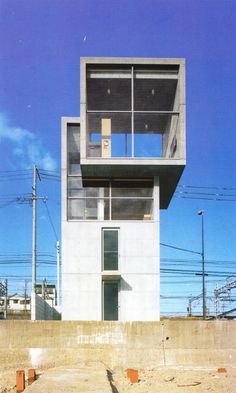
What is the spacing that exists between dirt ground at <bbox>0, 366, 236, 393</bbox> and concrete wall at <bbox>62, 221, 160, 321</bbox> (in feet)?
16.7

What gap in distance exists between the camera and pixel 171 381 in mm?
16438


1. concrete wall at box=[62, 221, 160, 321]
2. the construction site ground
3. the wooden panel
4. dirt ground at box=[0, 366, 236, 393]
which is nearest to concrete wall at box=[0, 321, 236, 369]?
the construction site ground

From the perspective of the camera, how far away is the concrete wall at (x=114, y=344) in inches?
798

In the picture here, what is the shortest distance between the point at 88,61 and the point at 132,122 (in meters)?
3.79

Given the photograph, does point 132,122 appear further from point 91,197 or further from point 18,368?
point 18,368

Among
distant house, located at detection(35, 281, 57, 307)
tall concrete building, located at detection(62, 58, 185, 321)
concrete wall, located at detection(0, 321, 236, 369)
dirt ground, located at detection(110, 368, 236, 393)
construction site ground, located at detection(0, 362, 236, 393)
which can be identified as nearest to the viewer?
construction site ground, located at detection(0, 362, 236, 393)

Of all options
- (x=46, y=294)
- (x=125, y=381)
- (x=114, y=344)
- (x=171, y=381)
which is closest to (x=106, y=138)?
(x=114, y=344)

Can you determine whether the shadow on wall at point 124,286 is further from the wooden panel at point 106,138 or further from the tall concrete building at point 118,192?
the wooden panel at point 106,138

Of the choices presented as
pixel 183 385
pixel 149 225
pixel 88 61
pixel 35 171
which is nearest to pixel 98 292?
pixel 149 225

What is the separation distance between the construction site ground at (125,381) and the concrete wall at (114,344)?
1.87 feet

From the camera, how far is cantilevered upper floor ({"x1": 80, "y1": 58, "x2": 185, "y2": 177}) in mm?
24453

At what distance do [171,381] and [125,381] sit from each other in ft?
5.44

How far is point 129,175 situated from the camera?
2588cm

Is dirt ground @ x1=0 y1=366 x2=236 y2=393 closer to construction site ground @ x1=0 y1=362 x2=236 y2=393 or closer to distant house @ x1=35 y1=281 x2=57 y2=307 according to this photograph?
construction site ground @ x1=0 y1=362 x2=236 y2=393
